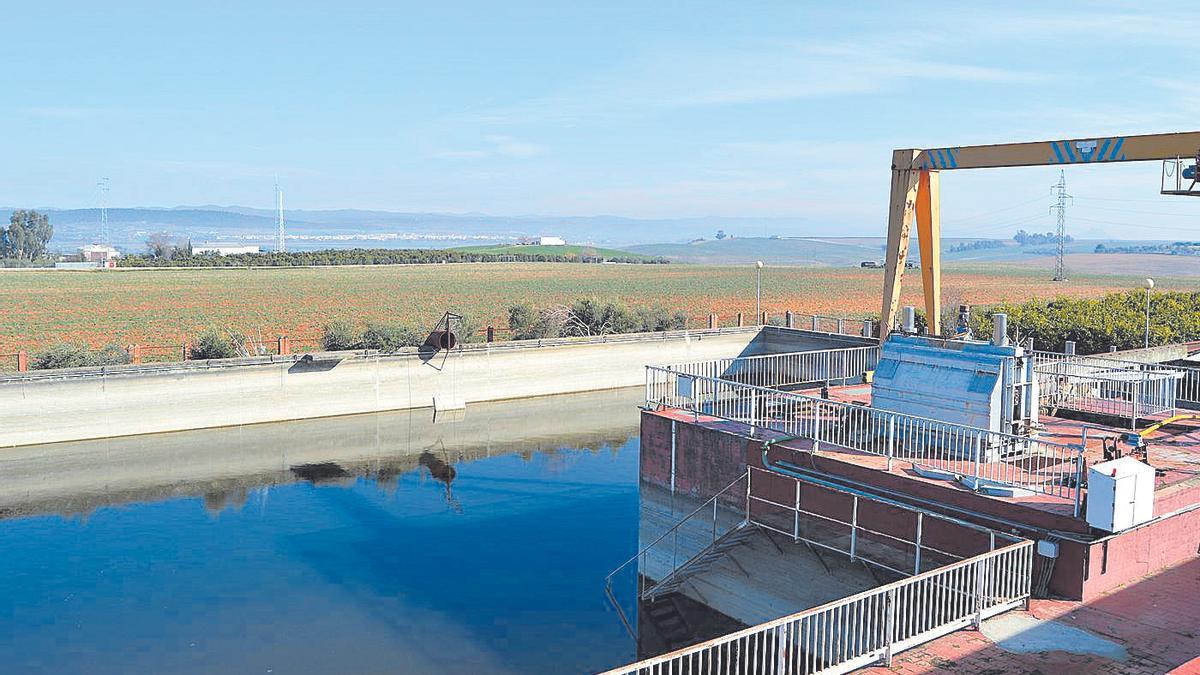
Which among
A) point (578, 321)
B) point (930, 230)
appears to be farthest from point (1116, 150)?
point (578, 321)

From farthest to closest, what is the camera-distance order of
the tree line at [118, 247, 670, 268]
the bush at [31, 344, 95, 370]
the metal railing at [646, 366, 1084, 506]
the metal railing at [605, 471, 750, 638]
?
the tree line at [118, 247, 670, 268] < the bush at [31, 344, 95, 370] < the metal railing at [605, 471, 750, 638] < the metal railing at [646, 366, 1084, 506]

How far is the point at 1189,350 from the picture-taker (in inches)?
1019

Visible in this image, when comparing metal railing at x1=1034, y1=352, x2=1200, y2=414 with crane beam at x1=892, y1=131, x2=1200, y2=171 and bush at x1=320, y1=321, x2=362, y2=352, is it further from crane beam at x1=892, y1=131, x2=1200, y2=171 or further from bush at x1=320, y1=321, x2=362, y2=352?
bush at x1=320, y1=321, x2=362, y2=352

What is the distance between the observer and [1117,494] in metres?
10.3

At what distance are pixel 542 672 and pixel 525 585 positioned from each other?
343cm

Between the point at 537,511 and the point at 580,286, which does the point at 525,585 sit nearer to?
the point at 537,511

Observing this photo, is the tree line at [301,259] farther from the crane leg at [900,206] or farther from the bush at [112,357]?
the crane leg at [900,206]

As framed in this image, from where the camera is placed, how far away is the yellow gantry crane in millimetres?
17719

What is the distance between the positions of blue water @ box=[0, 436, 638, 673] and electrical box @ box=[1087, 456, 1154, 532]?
7.57 metres

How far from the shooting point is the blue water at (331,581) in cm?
1519

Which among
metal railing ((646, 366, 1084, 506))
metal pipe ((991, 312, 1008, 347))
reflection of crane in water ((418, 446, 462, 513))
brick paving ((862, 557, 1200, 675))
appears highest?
metal pipe ((991, 312, 1008, 347))

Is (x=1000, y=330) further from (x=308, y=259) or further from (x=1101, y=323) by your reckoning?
(x=308, y=259)

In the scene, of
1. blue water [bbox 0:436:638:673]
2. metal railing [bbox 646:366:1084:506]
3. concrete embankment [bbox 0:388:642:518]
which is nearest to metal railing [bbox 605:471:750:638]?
blue water [bbox 0:436:638:673]

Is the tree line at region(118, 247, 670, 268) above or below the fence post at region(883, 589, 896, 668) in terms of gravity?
above
